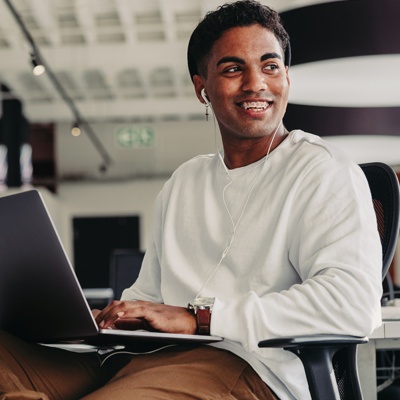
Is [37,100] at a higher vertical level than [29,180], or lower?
higher

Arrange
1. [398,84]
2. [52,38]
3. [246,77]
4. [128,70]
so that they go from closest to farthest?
[246,77] → [398,84] → [52,38] → [128,70]

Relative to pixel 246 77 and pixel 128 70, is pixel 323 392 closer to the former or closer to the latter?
pixel 246 77

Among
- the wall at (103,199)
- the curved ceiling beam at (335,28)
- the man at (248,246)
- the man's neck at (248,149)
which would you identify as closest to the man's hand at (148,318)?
the man at (248,246)

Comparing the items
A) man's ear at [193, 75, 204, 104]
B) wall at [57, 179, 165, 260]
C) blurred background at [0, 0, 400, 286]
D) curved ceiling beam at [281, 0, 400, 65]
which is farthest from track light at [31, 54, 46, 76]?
wall at [57, 179, 165, 260]

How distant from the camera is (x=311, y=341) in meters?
1.34

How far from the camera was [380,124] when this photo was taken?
446cm

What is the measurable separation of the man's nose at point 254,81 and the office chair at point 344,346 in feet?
1.41

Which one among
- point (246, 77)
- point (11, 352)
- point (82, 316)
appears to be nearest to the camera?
point (82, 316)

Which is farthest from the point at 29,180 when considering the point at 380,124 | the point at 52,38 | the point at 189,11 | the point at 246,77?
the point at 246,77

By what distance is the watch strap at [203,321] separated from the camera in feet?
4.78

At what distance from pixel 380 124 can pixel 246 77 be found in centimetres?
A: 291

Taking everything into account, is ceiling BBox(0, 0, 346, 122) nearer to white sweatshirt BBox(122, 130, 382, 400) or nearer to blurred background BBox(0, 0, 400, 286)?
blurred background BBox(0, 0, 400, 286)

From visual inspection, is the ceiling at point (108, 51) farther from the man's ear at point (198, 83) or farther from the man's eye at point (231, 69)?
the man's eye at point (231, 69)

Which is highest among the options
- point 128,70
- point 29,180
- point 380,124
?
point 128,70
